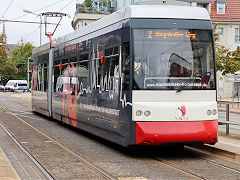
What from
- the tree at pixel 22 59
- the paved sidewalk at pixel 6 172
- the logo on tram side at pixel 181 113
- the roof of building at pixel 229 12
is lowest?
the paved sidewalk at pixel 6 172

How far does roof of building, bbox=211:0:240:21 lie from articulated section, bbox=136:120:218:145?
45.0 metres

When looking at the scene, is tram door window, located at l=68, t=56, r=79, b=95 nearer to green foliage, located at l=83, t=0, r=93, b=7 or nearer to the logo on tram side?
the logo on tram side

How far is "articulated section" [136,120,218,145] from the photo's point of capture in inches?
363

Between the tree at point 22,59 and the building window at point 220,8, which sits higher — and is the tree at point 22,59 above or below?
below

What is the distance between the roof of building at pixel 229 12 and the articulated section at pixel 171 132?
148 ft

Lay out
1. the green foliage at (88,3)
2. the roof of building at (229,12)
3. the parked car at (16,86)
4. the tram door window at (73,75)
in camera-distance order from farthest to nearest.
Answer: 1. the parked car at (16,86)
2. the green foliage at (88,3)
3. the roof of building at (229,12)
4. the tram door window at (73,75)

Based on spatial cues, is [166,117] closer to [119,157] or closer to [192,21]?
[119,157]

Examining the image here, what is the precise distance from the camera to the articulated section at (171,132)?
30.2ft

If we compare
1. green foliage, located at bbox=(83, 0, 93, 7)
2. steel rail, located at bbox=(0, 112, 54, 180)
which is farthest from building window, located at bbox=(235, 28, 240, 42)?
steel rail, located at bbox=(0, 112, 54, 180)

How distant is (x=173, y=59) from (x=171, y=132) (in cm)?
152

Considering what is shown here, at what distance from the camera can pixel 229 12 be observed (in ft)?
177

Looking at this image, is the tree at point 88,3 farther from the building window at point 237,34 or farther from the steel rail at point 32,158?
the steel rail at point 32,158

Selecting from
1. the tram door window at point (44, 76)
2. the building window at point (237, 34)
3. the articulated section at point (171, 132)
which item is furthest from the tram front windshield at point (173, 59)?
the building window at point (237, 34)

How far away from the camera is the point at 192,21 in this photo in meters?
9.93
